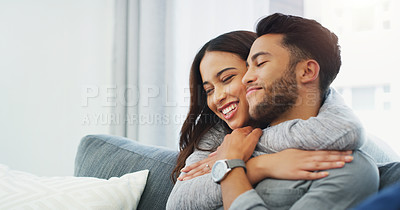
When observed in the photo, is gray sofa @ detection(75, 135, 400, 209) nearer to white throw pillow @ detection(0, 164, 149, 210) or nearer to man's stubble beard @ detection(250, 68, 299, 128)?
white throw pillow @ detection(0, 164, 149, 210)

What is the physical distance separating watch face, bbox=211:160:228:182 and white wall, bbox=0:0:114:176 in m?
1.93

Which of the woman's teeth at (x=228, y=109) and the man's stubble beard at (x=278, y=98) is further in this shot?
the woman's teeth at (x=228, y=109)

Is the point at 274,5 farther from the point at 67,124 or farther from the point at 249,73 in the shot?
the point at 67,124

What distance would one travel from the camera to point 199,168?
43.4 inches

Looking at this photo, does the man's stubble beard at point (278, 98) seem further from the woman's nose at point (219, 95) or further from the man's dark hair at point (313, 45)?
the woman's nose at point (219, 95)

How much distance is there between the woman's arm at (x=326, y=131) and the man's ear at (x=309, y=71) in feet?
0.26

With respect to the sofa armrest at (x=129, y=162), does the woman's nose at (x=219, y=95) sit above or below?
above

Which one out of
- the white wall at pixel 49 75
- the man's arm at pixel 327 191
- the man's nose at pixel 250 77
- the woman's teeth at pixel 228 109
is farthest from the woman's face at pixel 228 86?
the white wall at pixel 49 75

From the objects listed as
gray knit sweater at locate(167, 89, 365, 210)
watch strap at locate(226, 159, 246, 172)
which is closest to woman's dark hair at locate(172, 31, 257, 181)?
gray knit sweater at locate(167, 89, 365, 210)

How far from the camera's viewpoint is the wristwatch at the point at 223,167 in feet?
2.95

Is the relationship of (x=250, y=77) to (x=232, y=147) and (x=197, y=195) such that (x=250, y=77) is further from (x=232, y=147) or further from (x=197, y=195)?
(x=197, y=195)

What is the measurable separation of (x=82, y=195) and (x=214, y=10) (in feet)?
4.84

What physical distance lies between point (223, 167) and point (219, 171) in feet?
0.06

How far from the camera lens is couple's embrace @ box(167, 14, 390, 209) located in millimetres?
806
